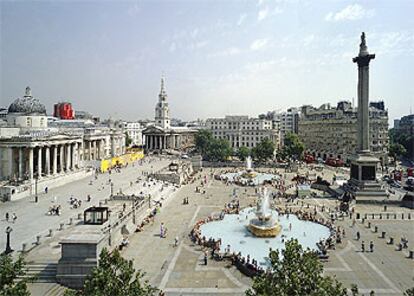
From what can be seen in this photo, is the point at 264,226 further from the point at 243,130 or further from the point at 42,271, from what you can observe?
the point at 243,130

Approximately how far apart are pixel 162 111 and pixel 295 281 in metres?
153

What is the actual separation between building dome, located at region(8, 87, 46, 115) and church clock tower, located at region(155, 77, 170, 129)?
89164mm

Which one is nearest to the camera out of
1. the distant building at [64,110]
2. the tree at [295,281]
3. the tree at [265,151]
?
the tree at [295,281]

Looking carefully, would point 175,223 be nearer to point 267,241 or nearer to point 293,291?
point 267,241

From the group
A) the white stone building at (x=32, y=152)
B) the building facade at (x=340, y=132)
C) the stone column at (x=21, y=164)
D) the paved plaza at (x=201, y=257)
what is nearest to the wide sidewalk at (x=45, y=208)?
the paved plaza at (x=201, y=257)

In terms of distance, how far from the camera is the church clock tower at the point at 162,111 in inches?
6452

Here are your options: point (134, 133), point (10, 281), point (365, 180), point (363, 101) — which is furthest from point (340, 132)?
point (134, 133)

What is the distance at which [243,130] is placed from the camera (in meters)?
150

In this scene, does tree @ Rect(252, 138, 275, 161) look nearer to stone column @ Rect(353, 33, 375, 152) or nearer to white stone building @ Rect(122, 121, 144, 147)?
stone column @ Rect(353, 33, 375, 152)

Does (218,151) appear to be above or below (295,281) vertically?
above

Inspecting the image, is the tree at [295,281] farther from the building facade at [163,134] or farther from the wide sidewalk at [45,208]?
the building facade at [163,134]

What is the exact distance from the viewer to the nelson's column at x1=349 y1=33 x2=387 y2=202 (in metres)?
55.6

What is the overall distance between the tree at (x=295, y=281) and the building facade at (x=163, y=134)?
446 ft

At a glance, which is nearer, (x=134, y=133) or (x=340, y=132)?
(x=340, y=132)
